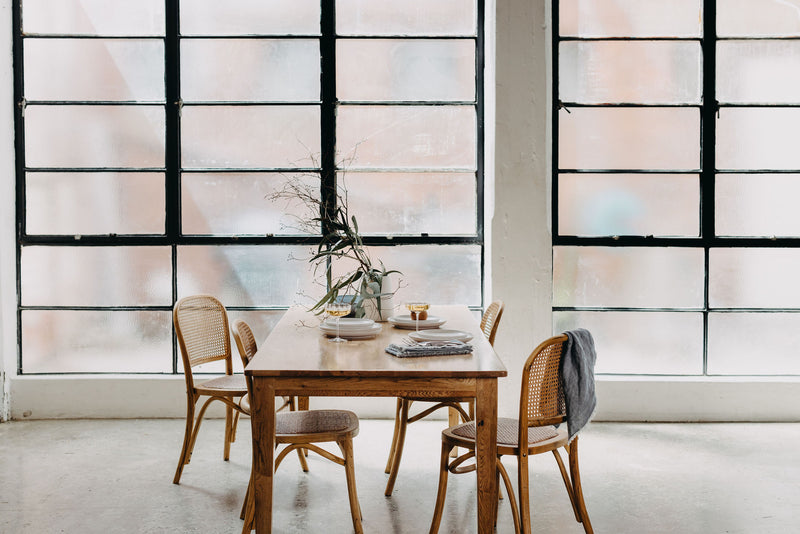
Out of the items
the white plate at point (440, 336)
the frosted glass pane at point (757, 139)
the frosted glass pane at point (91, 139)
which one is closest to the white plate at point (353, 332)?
the white plate at point (440, 336)

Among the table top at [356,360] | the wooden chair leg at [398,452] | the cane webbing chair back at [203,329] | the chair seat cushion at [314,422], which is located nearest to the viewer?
the table top at [356,360]

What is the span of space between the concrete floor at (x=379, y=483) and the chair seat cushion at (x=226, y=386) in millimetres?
484

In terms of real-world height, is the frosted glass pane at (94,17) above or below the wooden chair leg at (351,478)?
above

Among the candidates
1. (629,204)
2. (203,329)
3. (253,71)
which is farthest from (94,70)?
(629,204)

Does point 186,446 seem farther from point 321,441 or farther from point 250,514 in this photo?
point 321,441

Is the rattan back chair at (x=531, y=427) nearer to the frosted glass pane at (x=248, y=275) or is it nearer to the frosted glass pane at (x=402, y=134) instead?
the frosted glass pane at (x=248, y=275)

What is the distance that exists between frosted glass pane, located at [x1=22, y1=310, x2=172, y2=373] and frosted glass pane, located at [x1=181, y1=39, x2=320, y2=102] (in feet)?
5.14

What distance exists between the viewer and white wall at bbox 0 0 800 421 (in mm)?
5055

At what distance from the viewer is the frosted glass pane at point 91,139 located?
5.32 m

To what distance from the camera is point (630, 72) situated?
5309 mm

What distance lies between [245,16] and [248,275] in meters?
1.77

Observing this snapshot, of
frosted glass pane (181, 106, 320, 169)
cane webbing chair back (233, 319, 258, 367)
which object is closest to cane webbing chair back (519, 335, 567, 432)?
cane webbing chair back (233, 319, 258, 367)

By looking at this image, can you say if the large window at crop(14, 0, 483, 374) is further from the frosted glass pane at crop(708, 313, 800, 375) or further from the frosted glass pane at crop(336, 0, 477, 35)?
the frosted glass pane at crop(708, 313, 800, 375)

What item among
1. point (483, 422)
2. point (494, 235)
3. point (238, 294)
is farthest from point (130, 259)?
point (483, 422)
